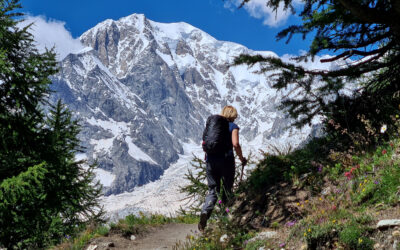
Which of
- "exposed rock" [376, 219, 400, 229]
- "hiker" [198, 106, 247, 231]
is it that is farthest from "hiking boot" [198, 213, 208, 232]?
"exposed rock" [376, 219, 400, 229]

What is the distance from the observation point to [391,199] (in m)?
4.36

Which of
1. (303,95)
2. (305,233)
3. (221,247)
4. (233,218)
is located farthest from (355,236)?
(303,95)

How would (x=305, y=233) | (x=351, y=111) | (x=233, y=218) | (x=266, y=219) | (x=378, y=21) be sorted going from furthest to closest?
1. (x=351, y=111)
2. (x=233, y=218)
3. (x=266, y=219)
4. (x=378, y=21)
5. (x=305, y=233)

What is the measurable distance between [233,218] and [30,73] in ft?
24.0

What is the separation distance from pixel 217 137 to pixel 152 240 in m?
3.16

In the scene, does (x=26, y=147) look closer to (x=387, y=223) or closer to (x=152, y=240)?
(x=152, y=240)

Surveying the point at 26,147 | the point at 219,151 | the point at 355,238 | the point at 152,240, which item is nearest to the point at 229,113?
the point at 219,151

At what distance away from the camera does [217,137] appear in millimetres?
6738

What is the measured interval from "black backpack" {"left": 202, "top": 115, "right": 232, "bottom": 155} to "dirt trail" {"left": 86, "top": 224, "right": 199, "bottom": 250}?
164 centimetres

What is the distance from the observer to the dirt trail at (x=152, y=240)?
7.04 m

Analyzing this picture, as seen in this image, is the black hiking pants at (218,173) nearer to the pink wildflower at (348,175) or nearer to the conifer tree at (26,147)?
the pink wildflower at (348,175)

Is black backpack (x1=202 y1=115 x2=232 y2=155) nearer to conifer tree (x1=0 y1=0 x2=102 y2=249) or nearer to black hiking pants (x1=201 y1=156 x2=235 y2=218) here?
black hiking pants (x1=201 y1=156 x2=235 y2=218)

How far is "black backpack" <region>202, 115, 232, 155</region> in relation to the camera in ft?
22.1

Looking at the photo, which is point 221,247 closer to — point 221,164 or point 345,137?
point 221,164
